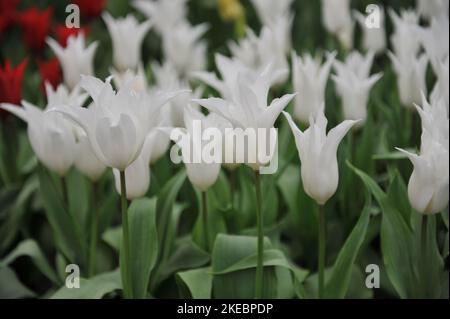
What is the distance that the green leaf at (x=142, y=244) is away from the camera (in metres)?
1.42

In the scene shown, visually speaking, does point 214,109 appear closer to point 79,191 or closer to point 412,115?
point 79,191

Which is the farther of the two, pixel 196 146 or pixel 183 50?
pixel 183 50

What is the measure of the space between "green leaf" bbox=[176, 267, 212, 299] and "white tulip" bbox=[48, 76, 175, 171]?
317 millimetres

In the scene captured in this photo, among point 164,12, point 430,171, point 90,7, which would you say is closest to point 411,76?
point 430,171

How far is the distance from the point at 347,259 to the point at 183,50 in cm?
104

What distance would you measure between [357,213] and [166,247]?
48cm

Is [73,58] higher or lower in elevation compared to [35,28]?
lower

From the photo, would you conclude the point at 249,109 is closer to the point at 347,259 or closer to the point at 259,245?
the point at 259,245

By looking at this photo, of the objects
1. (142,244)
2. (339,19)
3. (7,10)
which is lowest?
(142,244)

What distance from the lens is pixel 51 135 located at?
1.47 metres

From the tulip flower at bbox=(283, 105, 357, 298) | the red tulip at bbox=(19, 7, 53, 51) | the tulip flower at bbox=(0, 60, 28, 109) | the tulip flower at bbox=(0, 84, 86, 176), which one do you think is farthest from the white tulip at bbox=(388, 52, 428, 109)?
the red tulip at bbox=(19, 7, 53, 51)

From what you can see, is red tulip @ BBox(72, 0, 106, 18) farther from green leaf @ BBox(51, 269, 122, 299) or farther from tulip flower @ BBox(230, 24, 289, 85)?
green leaf @ BBox(51, 269, 122, 299)

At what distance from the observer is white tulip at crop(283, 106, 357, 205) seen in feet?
3.98
